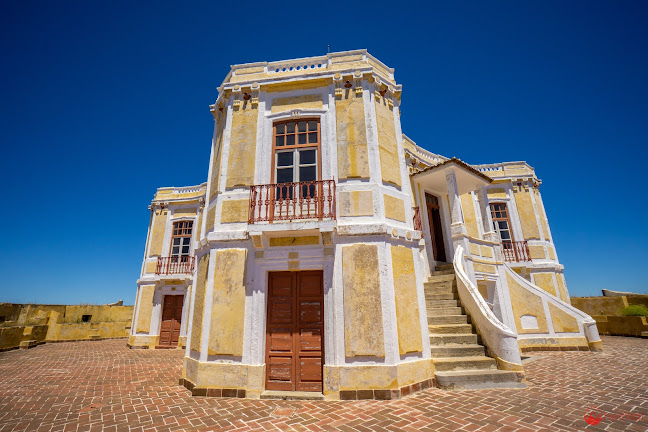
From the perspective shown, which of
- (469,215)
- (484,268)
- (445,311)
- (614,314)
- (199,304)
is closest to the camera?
(199,304)

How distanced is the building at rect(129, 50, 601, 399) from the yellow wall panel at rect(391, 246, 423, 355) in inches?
1.3

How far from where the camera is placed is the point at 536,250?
14.3m

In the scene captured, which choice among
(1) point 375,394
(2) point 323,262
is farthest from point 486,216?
(1) point 375,394

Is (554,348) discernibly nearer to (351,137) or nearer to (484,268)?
(484,268)

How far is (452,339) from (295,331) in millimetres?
3811

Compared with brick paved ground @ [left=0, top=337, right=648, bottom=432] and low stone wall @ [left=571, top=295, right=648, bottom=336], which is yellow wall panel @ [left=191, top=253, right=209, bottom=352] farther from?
low stone wall @ [left=571, top=295, right=648, bottom=336]

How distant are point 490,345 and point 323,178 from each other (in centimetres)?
543

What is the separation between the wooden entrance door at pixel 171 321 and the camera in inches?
605

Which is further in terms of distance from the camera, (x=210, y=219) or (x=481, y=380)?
(x=210, y=219)

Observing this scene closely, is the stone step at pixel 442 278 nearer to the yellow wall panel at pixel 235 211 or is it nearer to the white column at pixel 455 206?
the white column at pixel 455 206

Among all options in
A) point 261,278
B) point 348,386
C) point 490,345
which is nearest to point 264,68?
point 261,278

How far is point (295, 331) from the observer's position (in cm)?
653

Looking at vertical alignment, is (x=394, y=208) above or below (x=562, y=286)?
above

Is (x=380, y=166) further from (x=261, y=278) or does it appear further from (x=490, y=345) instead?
(x=490, y=345)
